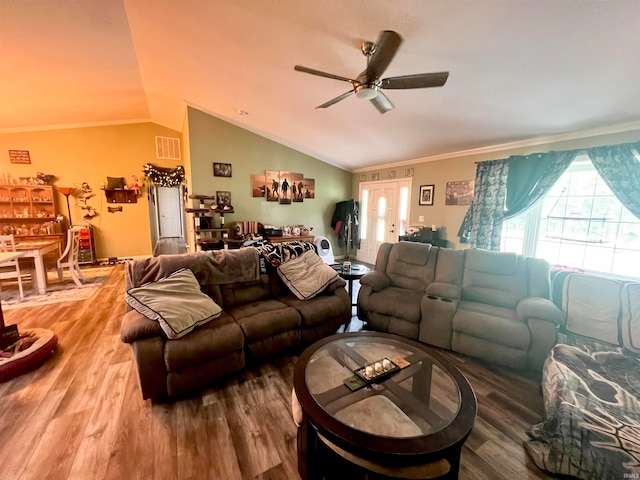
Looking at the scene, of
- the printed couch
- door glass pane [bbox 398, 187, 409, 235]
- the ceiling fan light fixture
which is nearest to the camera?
the printed couch

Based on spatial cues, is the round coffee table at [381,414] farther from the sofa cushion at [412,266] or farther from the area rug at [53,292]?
the area rug at [53,292]

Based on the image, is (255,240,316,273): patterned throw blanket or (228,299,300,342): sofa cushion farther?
(255,240,316,273): patterned throw blanket

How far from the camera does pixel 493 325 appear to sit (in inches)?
87.6

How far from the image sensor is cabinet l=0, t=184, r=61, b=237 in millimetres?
Result: 5023

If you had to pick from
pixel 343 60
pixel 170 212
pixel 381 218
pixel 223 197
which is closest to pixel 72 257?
pixel 170 212

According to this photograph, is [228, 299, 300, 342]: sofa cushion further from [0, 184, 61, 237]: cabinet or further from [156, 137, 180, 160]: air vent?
[0, 184, 61, 237]: cabinet

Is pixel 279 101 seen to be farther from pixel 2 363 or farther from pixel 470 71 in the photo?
pixel 2 363

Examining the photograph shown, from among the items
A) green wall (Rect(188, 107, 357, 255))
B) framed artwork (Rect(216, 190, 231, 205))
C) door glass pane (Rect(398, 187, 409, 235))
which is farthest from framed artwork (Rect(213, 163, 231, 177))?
door glass pane (Rect(398, 187, 409, 235))

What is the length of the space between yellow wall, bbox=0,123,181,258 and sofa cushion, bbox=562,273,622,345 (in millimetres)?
7390

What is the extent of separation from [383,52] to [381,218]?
4.50 m

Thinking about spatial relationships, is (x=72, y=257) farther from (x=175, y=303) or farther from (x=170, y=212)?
(x=175, y=303)

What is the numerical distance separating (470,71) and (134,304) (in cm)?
351

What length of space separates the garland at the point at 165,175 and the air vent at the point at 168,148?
299mm

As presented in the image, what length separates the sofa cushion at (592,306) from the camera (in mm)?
1937
